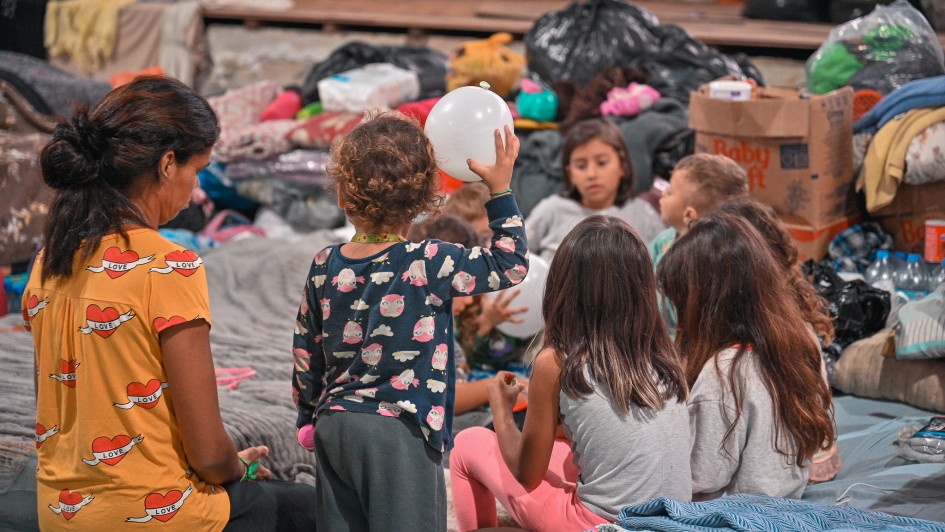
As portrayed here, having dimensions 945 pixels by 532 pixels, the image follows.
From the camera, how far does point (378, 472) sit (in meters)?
1.92

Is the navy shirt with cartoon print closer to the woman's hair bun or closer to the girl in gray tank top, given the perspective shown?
the girl in gray tank top

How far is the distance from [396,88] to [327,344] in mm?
3600

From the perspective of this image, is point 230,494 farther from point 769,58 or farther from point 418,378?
point 769,58

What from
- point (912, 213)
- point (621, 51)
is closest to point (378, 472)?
point (912, 213)

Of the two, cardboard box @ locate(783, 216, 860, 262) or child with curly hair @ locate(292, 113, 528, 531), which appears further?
cardboard box @ locate(783, 216, 860, 262)

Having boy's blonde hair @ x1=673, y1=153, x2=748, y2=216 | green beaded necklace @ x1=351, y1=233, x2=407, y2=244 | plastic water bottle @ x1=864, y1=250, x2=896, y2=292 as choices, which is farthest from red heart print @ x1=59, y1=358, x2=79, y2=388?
plastic water bottle @ x1=864, y1=250, x2=896, y2=292

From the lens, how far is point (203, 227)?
527cm

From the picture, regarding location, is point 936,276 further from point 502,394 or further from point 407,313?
point 407,313

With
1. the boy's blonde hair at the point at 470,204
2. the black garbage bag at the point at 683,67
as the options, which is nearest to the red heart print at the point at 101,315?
the boy's blonde hair at the point at 470,204

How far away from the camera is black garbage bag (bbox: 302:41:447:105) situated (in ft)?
18.8

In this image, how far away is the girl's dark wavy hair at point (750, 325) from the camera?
7.28 ft

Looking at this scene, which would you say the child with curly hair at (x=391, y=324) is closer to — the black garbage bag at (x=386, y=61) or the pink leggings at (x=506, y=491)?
the pink leggings at (x=506, y=491)

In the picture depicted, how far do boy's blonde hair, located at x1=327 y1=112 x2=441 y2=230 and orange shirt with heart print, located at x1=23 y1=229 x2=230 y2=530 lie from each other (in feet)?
1.06

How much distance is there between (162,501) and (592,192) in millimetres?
2406
